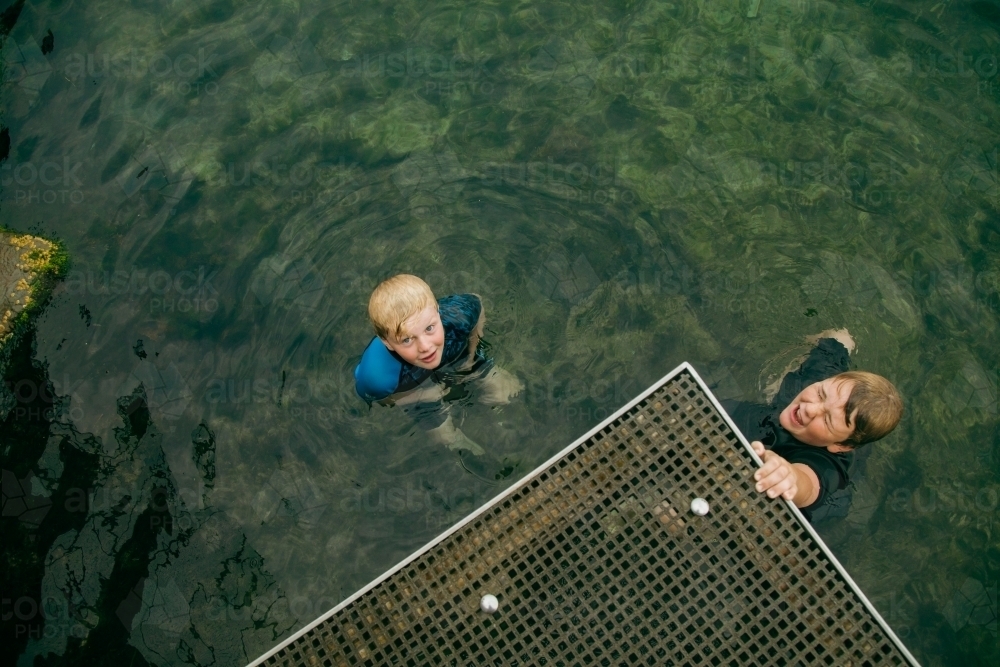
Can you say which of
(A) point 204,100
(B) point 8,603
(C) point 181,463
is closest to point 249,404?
(C) point 181,463

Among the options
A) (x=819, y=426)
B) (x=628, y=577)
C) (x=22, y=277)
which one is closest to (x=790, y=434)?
(x=819, y=426)

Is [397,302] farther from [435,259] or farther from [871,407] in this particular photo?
[871,407]

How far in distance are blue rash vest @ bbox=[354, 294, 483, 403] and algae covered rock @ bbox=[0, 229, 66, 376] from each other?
8.50ft

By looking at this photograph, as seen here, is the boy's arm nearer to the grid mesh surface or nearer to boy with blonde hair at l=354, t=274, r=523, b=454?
the grid mesh surface

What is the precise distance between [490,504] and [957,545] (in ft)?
10.1

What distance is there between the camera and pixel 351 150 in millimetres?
5785

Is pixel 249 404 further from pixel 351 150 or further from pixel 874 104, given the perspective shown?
pixel 874 104

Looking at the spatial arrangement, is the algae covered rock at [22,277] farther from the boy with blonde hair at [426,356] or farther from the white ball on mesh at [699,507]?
the white ball on mesh at [699,507]

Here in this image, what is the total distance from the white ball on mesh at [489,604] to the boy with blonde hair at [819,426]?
4.55 feet

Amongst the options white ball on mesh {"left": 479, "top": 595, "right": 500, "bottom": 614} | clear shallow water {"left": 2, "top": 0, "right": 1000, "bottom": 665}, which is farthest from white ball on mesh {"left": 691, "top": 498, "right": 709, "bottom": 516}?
clear shallow water {"left": 2, "top": 0, "right": 1000, "bottom": 665}

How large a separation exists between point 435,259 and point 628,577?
9.03ft

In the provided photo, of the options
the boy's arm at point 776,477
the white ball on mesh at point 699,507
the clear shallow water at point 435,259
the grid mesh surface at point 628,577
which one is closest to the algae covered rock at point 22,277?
the clear shallow water at point 435,259

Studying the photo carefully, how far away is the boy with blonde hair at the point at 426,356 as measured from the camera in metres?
3.91

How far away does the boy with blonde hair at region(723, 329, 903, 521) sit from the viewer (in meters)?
3.79
